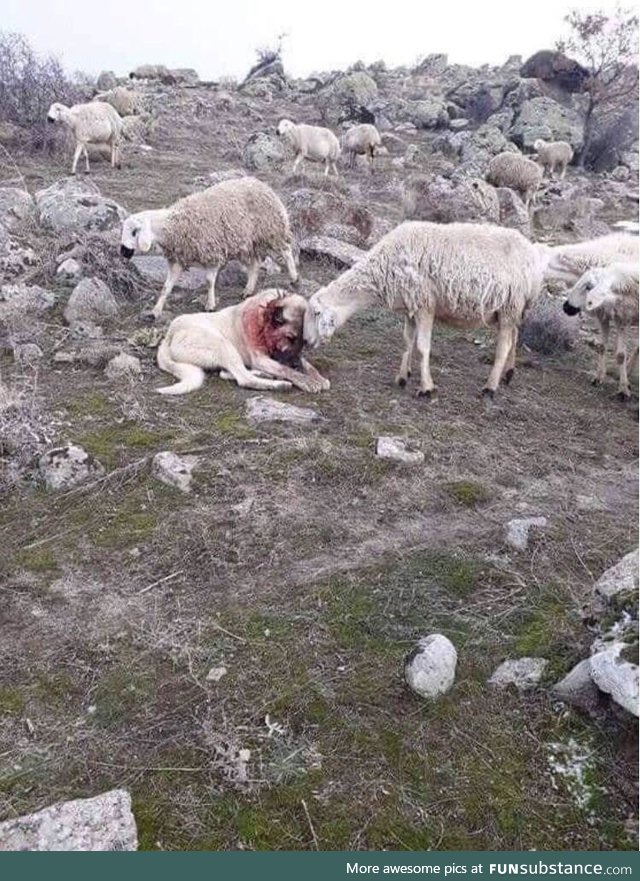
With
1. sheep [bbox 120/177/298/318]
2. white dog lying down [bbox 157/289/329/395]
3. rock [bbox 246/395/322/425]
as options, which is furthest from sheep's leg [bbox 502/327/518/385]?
sheep [bbox 120/177/298/318]

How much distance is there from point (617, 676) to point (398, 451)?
2.99 m

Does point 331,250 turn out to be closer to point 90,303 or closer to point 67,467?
point 90,303

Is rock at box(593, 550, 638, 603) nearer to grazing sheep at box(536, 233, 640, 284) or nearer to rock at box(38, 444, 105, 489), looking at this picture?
rock at box(38, 444, 105, 489)

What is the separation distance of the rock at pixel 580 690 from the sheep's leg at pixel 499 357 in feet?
14.0

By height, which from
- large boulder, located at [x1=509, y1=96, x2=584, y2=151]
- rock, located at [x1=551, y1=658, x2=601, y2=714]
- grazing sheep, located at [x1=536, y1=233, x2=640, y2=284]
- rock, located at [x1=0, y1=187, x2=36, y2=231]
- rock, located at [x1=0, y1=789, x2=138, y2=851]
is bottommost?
rock, located at [x1=0, y1=789, x2=138, y2=851]

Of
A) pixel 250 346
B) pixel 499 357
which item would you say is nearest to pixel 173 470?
pixel 250 346

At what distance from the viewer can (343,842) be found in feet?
9.37

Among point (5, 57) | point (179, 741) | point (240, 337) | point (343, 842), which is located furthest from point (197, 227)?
point (5, 57)

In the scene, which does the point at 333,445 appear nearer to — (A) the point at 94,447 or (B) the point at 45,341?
(A) the point at 94,447

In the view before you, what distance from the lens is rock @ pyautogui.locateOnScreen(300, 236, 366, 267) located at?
11.0 metres

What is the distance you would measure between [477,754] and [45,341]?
6.29m

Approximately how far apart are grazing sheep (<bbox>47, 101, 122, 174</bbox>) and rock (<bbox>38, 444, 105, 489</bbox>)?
12.1 m

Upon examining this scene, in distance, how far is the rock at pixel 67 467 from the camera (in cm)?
529

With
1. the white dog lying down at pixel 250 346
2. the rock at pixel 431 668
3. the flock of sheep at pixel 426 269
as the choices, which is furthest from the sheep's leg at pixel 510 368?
the rock at pixel 431 668
